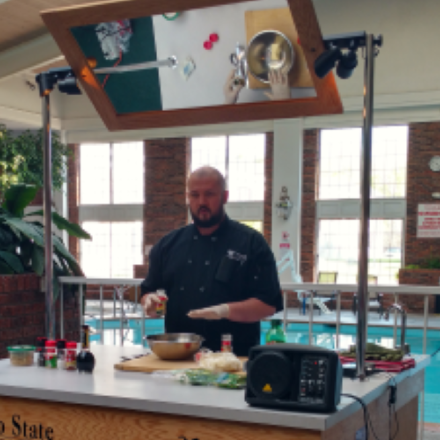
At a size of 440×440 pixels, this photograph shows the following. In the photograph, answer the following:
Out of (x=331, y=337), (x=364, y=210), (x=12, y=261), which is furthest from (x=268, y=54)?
(x=331, y=337)

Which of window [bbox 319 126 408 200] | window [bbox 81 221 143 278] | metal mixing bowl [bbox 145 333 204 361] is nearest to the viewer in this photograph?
metal mixing bowl [bbox 145 333 204 361]

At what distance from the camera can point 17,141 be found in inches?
506

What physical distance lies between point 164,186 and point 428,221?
644 cm

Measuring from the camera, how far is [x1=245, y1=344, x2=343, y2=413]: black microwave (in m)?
1.55

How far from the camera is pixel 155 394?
1749 mm

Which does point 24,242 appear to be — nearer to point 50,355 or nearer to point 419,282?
point 50,355

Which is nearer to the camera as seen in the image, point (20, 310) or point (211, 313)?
point (211, 313)

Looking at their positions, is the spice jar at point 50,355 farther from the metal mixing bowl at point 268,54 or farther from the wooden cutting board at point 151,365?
the metal mixing bowl at point 268,54

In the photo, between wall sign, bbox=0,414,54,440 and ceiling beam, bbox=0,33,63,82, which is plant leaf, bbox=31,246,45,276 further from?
ceiling beam, bbox=0,33,63,82

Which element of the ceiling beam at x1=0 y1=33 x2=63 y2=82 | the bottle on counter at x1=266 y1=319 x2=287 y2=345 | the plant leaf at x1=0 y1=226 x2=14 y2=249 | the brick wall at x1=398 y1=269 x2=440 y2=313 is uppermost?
the ceiling beam at x1=0 y1=33 x2=63 y2=82

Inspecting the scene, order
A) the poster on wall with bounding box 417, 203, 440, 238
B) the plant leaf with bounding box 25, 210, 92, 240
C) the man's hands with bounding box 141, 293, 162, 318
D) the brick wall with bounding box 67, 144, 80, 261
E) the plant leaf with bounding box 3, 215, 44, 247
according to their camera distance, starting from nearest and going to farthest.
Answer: the man's hands with bounding box 141, 293, 162, 318 → the plant leaf with bounding box 3, 215, 44, 247 → the plant leaf with bounding box 25, 210, 92, 240 → the poster on wall with bounding box 417, 203, 440, 238 → the brick wall with bounding box 67, 144, 80, 261

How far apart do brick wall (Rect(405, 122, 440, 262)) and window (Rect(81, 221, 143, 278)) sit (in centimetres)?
675

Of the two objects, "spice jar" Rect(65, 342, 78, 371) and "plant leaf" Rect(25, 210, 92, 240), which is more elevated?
"plant leaf" Rect(25, 210, 92, 240)

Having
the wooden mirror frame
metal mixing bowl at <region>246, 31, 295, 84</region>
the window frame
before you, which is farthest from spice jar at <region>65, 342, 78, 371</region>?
the window frame
